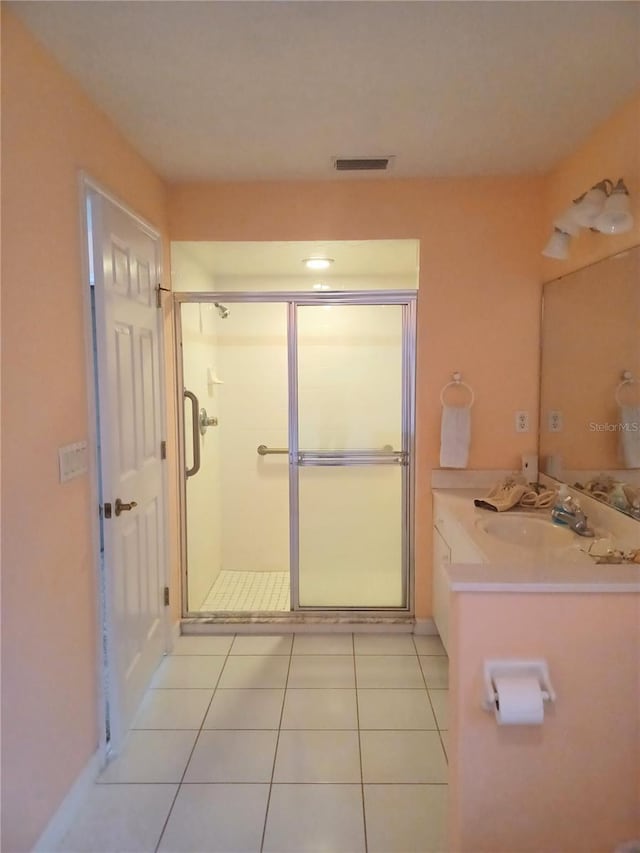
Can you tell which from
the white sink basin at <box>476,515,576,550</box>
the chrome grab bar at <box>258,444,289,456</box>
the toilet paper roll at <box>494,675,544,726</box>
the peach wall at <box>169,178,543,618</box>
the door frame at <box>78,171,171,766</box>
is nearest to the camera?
the toilet paper roll at <box>494,675,544,726</box>

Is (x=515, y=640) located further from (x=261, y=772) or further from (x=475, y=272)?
(x=475, y=272)

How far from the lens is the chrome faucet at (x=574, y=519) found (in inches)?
76.3

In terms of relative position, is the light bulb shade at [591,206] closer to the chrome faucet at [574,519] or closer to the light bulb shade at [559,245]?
the light bulb shade at [559,245]

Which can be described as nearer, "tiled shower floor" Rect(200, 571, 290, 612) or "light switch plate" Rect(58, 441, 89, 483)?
"light switch plate" Rect(58, 441, 89, 483)

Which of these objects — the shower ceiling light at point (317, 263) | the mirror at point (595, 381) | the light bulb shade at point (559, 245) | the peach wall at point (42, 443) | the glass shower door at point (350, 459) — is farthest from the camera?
the shower ceiling light at point (317, 263)

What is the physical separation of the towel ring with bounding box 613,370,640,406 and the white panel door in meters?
1.94

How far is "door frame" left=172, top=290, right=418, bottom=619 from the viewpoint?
2.73 meters

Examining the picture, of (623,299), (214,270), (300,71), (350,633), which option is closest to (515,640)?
→ (623,299)

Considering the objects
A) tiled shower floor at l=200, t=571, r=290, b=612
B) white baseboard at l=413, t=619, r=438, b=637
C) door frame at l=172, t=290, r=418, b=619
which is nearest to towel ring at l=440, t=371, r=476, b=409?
door frame at l=172, t=290, r=418, b=619

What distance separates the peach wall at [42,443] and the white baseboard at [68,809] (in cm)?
3

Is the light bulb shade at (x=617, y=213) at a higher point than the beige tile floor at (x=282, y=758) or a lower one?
higher

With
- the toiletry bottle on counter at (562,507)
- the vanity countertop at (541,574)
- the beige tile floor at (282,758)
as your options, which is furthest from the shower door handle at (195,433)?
the toiletry bottle on counter at (562,507)

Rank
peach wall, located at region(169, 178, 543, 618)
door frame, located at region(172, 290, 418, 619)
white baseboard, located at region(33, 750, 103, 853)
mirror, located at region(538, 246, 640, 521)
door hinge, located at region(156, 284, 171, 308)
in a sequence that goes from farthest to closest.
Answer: door frame, located at region(172, 290, 418, 619) < peach wall, located at region(169, 178, 543, 618) < door hinge, located at region(156, 284, 171, 308) < mirror, located at region(538, 246, 640, 521) < white baseboard, located at region(33, 750, 103, 853)

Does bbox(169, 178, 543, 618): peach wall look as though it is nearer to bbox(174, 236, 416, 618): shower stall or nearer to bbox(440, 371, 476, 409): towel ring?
bbox(440, 371, 476, 409): towel ring
